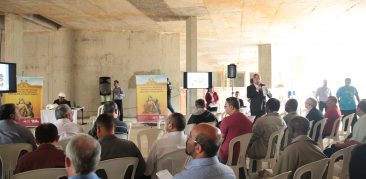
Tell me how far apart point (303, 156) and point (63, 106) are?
2.91 metres

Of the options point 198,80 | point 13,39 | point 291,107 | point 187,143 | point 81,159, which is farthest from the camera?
point 13,39

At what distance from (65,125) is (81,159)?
2.54m

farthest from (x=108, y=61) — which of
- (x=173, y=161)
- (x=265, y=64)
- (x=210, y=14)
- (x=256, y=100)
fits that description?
(x=173, y=161)

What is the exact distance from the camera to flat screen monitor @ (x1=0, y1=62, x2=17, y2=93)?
22.7ft

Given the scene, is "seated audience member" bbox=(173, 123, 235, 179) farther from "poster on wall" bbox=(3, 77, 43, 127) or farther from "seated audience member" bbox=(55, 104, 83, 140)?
"poster on wall" bbox=(3, 77, 43, 127)

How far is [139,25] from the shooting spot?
39.0 feet

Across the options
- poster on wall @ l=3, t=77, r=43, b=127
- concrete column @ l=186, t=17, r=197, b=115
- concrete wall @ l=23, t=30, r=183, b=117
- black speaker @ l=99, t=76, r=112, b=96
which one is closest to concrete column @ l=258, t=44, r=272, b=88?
concrete wall @ l=23, t=30, r=183, b=117

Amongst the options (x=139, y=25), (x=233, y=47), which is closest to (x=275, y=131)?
(x=139, y=25)

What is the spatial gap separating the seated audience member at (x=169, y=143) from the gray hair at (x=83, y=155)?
1.38 m

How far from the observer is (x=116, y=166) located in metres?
2.59

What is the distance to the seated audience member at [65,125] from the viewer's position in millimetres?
4047

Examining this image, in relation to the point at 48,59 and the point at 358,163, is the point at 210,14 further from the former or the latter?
the point at 358,163

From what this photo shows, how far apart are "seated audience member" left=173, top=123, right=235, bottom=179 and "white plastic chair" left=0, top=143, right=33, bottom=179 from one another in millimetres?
2083

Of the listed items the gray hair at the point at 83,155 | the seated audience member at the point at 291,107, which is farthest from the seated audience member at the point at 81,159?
the seated audience member at the point at 291,107
